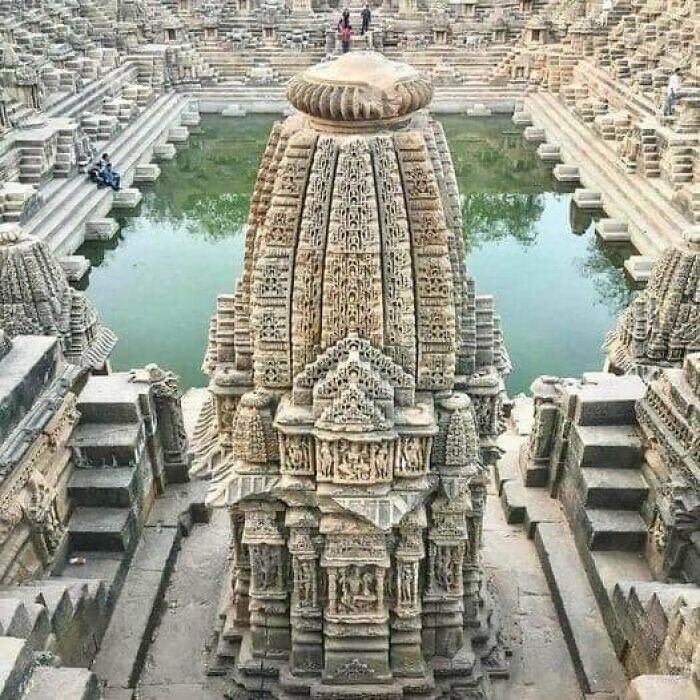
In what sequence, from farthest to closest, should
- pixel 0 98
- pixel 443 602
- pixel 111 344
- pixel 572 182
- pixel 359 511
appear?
pixel 572 182 < pixel 0 98 < pixel 111 344 < pixel 443 602 < pixel 359 511

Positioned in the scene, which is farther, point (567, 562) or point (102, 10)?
point (102, 10)

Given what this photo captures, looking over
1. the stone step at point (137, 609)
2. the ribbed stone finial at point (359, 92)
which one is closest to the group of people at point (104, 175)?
the stone step at point (137, 609)

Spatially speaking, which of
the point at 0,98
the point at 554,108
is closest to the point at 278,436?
the point at 0,98

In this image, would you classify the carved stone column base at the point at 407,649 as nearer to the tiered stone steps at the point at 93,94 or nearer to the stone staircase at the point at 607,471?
the stone staircase at the point at 607,471

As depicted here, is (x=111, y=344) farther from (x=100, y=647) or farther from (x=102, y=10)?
(x=102, y=10)

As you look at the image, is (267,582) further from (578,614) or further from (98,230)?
(98,230)

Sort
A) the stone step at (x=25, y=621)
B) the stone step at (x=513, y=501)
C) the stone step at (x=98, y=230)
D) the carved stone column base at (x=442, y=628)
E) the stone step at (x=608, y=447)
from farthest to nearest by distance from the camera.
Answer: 1. the stone step at (x=98, y=230)
2. the stone step at (x=513, y=501)
3. the stone step at (x=608, y=447)
4. the carved stone column base at (x=442, y=628)
5. the stone step at (x=25, y=621)
